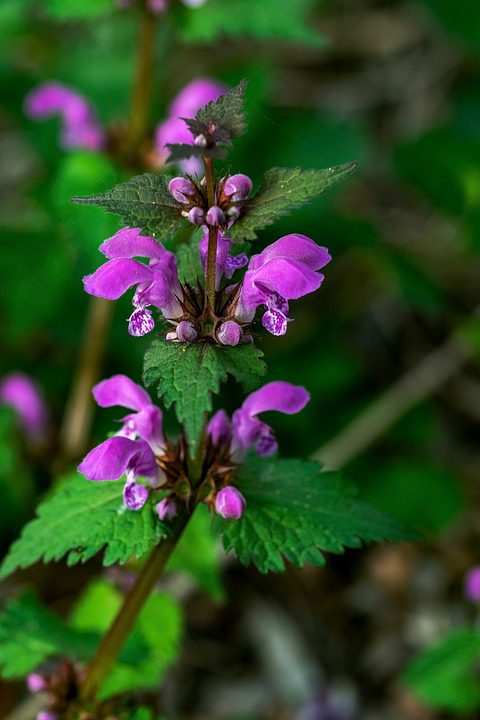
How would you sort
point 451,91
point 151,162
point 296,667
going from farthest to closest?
1. point 451,91
2. point 296,667
3. point 151,162

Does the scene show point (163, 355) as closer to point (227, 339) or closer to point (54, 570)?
point (227, 339)

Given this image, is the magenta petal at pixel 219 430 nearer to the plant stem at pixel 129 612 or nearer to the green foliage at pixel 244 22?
the plant stem at pixel 129 612

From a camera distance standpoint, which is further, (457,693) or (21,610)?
(457,693)

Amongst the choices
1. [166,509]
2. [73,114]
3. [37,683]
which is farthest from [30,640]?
[73,114]

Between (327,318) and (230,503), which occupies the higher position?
(230,503)

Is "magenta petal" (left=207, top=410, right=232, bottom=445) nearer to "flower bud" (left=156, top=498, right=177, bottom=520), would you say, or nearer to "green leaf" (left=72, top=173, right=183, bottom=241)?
"flower bud" (left=156, top=498, right=177, bottom=520)

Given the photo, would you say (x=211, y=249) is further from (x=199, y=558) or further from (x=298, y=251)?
(x=199, y=558)

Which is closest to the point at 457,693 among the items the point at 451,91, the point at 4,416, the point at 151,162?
the point at 4,416
